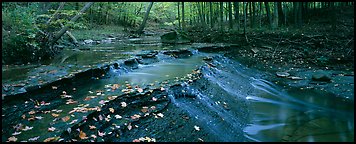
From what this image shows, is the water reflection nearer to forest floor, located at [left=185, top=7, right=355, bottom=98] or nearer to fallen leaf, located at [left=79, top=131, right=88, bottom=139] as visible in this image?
forest floor, located at [left=185, top=7, right=355, bottom=98]

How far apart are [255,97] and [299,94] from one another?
1.69 m

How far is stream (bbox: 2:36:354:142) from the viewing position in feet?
15.6

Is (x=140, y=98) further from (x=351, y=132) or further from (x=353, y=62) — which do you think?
(x=353, y=62)

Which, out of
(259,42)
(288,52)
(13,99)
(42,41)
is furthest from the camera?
(259,42)

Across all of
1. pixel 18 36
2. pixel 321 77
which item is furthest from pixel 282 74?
pixel 18 36

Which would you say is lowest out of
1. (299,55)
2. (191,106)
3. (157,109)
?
(191,106)

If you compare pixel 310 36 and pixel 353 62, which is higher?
pixel 310 36

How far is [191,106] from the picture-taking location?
6.16m

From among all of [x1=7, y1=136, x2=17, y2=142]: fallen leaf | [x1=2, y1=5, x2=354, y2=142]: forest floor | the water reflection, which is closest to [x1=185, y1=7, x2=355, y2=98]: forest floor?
[x1=2, y1=5, x2=354, y2=142]: forest floor

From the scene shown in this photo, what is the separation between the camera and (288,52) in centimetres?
1375

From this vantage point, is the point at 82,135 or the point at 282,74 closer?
the point at 82,135

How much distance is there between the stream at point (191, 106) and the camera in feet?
15.6

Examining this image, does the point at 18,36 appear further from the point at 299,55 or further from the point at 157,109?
the point at 299,55

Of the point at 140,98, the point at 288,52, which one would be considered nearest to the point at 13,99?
the point at 140,98
